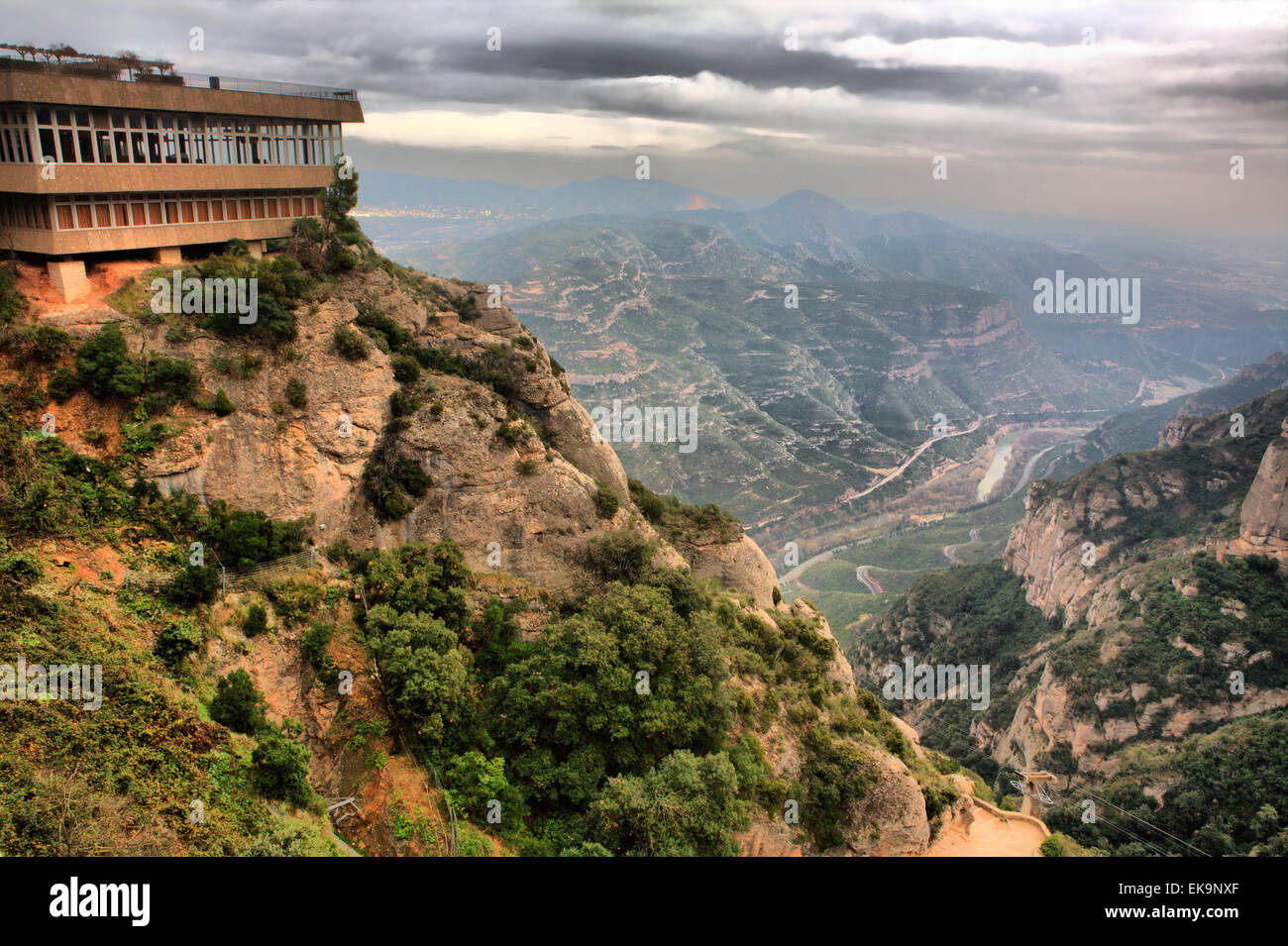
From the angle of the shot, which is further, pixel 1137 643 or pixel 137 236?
pixel 1137 643

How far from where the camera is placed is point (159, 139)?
29.7 meters

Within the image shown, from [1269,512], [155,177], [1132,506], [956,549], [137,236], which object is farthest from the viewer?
[956,549]

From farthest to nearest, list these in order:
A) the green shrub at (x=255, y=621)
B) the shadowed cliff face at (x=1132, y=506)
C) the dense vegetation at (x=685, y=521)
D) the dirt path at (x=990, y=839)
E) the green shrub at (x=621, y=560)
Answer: the shadowed cliff face at (x=1132, y=506) → the dense vegetation at (x=685, y=521) → the dirt path at (x=990, y=839) → the green shrub at (x=621, y=560) → the green shrub at (x=255, y=621)

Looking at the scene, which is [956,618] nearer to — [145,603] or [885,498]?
[885,498]

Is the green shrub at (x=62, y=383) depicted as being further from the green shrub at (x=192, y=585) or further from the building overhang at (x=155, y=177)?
the green shrub at (x=192, y=585)

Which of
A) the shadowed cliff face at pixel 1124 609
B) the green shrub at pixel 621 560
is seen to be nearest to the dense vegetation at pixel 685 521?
the green shrub at pixel 621 560
